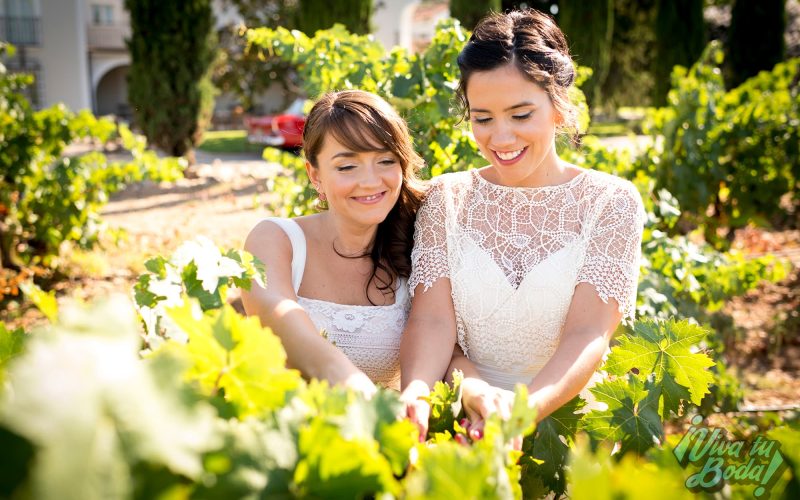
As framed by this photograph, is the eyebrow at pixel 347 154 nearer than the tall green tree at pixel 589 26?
Yes

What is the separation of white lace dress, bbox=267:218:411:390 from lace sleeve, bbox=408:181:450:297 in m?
0.14

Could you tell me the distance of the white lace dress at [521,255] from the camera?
7.36ft

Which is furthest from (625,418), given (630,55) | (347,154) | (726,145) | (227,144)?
(630,55)

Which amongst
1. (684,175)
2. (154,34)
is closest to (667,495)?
(684,175)

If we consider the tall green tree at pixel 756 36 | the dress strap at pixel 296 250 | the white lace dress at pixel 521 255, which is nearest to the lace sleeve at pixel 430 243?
the white lace dress at pixel 521 255

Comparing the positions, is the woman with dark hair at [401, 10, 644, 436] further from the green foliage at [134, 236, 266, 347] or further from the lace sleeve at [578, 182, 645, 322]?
the green foliage at [134, 236, 266, 347]

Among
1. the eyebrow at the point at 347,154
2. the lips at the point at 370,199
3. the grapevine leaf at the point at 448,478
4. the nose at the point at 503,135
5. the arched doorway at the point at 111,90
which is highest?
the nose at the point at 503,135

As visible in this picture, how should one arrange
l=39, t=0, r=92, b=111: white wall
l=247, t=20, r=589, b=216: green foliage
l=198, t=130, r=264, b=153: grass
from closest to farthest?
l=247, t=20, r=589, b=216: green foliage
l=198, t=130, r=264, b=153: grass
l=39, t=0, r=92, b=111: white wall

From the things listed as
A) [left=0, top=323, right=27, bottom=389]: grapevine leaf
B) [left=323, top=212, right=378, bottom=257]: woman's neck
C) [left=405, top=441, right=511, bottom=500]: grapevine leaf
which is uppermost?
[left=405, top=441, right=511, bottom=500]: grapevine leaf

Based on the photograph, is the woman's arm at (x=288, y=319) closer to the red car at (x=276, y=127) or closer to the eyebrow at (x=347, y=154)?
the eyebrow at (x=347, y=154)

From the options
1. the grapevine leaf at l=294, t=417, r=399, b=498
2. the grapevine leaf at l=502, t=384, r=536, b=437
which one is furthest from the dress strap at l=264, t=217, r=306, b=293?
the grapevine leaf at l=294, t=417, r=399, b=498

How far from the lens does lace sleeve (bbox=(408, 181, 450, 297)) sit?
2344 mm

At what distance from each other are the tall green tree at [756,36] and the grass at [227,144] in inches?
422

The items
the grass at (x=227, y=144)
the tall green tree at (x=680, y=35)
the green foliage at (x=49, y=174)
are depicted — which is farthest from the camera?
the grass at (x=227, y=144)
